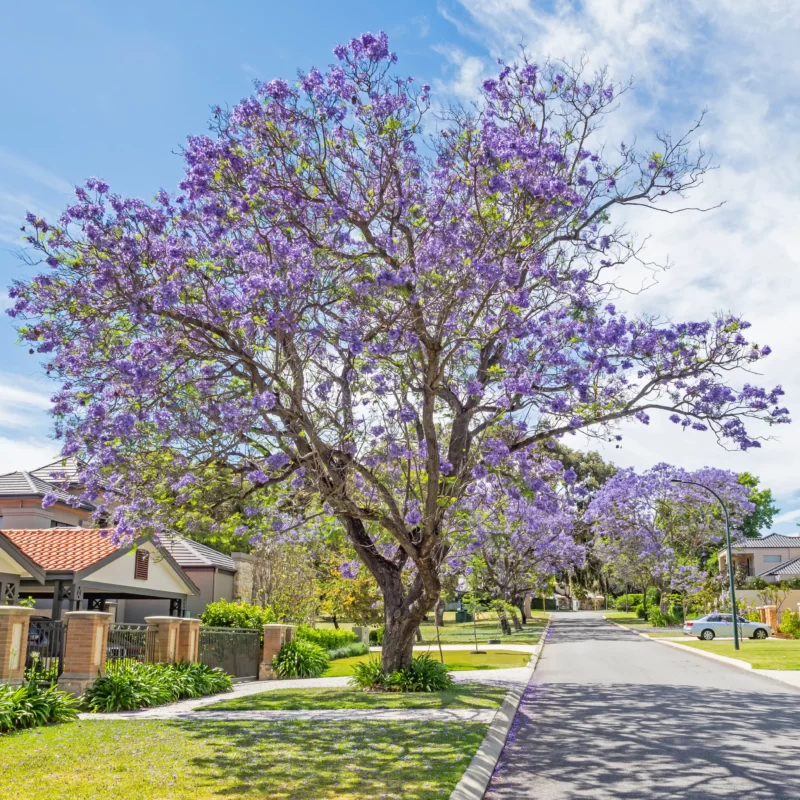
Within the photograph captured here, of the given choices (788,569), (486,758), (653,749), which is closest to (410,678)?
(653,749)

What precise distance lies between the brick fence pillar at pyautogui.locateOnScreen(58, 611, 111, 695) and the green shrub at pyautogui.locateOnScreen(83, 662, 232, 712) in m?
0.20

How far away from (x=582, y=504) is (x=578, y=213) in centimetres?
5803

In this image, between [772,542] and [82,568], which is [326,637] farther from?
[772,542]

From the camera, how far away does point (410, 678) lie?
16125 mm

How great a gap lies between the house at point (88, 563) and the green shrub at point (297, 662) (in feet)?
15.3

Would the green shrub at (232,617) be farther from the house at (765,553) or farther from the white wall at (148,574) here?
the house at (765,553)

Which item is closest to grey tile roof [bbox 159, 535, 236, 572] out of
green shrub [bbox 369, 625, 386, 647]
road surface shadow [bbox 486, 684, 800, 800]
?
green shrub [bbox 369, 625, 386, 647]

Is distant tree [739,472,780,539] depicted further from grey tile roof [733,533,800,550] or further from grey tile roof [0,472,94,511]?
grey tile roof [0,472,94,511]

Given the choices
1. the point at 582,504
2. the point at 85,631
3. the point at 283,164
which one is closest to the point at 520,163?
the point at 283,164

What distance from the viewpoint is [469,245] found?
12852 mm

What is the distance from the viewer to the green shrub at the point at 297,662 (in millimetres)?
23047

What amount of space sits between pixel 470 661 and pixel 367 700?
1197cm

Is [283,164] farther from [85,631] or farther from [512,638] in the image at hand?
[512,638]

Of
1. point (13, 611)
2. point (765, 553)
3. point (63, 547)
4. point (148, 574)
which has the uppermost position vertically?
point (765, 553)
